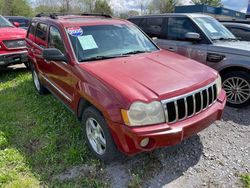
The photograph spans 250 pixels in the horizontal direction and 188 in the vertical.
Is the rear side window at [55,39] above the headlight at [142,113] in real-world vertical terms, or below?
above

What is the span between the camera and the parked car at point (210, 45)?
4.59m

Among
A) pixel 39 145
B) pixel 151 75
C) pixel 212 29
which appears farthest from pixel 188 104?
pixel 212 29

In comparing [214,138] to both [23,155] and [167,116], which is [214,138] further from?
[23,155]

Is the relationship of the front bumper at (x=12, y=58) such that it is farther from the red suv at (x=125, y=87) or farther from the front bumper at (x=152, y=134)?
the front bumper at (x=152, y=134)

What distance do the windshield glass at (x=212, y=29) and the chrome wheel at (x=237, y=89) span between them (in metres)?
1.03

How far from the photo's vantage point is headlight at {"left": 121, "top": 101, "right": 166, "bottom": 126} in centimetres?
254

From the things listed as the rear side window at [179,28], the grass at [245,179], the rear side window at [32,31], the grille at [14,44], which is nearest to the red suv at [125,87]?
the grass at [245,179]

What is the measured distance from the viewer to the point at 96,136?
3197mm

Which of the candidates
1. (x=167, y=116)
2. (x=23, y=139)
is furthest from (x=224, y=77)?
(x=23, y=139)

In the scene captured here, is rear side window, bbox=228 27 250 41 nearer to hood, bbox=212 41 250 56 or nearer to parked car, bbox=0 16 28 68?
hood, bbox=212 41 250 56

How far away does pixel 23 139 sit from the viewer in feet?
12.5

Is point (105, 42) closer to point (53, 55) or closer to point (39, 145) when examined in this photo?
point (53, 55)

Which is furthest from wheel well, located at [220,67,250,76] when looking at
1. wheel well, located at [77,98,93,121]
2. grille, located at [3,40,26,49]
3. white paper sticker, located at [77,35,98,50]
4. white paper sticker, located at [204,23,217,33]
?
grille, located at [3,40,26,49]

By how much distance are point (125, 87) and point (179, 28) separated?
3515 millimetres
